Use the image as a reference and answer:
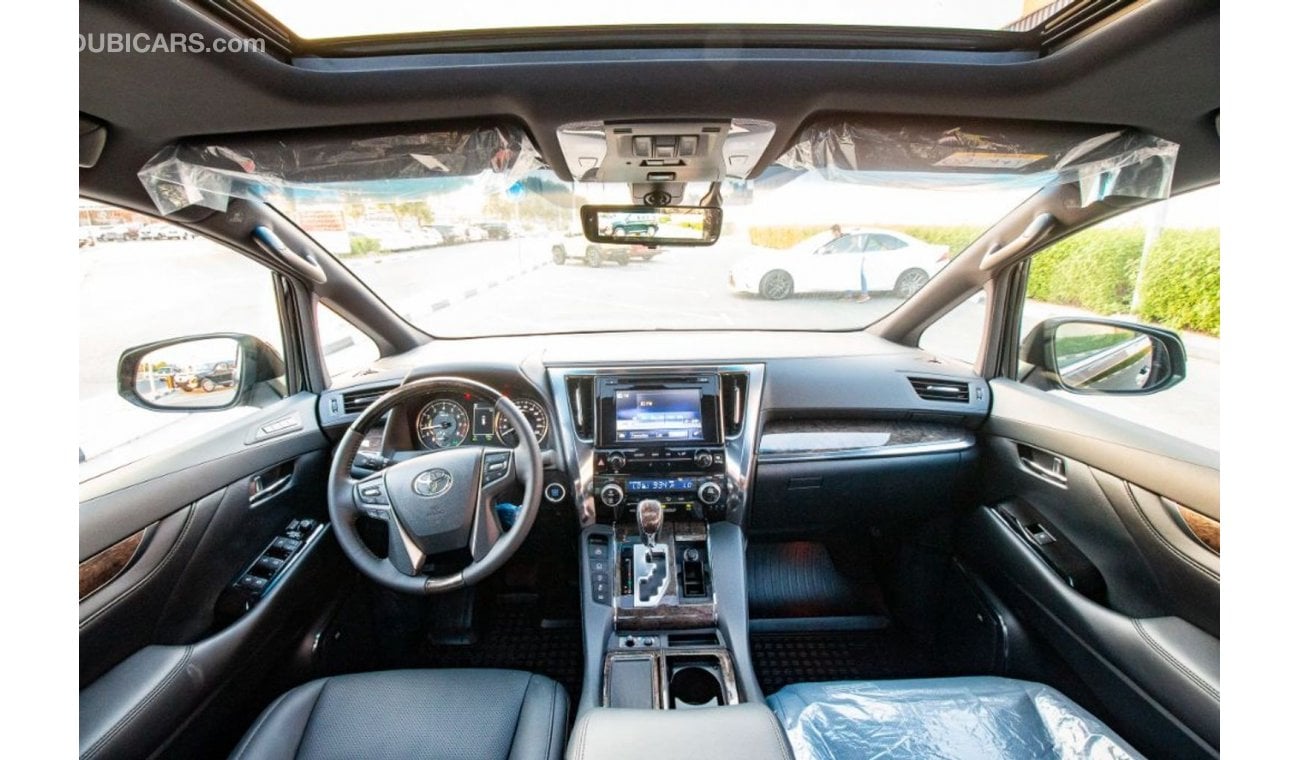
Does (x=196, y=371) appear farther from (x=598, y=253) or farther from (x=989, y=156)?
(x=989, y=156)

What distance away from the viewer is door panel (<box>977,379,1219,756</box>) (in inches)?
63.9

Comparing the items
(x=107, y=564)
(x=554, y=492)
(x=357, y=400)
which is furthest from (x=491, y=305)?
(x=107, y=564)

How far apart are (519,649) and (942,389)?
7.48 ft

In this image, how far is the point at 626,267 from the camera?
3.61m

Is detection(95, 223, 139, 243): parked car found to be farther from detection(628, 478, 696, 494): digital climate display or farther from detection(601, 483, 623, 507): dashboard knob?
detection(628, 478, 696, 494): digital climate display

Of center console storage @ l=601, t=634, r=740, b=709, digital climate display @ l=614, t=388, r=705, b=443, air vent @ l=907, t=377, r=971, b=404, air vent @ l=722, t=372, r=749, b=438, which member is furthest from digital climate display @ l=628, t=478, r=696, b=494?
air vent @ l=907, t=377, r=971, b=404

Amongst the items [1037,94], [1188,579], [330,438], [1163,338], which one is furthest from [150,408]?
[1163,338]

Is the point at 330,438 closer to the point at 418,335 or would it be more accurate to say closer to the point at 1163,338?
the point at 418,335

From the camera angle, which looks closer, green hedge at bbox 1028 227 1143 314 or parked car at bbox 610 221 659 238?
parked car at bbox 610 221 659 238

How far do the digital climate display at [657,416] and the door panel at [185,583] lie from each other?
4.23 ft

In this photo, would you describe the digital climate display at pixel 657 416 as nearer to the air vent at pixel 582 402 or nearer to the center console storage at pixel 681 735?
the air vent at pixel 582 402

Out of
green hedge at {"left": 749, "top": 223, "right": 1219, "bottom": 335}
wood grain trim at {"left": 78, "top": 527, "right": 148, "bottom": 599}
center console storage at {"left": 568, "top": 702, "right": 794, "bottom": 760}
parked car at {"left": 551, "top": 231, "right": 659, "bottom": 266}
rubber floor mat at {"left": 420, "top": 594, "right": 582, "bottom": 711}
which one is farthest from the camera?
parked car at {"left": 551, "top": 231, "right": 659, "bottom": 266}

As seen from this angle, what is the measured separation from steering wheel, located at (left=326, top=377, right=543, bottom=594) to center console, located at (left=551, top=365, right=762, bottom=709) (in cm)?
50

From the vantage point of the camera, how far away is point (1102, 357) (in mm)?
2426
